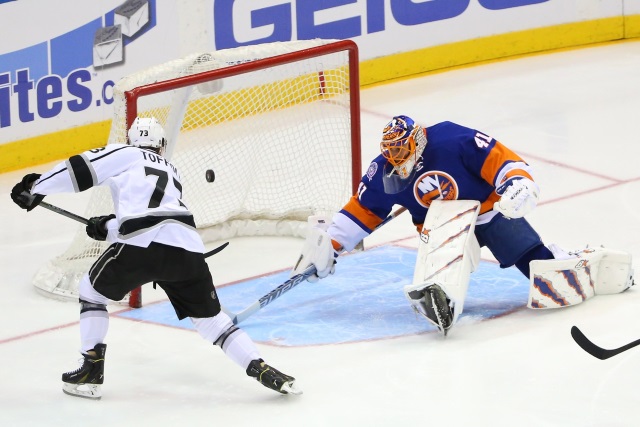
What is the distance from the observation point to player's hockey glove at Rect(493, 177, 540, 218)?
484 cm

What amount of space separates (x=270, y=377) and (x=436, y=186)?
109cm

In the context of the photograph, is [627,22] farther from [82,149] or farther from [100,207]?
[100,207]

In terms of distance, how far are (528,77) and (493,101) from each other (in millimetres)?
596

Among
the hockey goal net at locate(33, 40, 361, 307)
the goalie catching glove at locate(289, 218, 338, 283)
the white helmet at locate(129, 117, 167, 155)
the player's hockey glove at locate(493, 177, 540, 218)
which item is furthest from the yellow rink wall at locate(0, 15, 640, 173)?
the white helmet at locate(129, 117, 167, 155)

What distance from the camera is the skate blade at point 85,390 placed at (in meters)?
4.54

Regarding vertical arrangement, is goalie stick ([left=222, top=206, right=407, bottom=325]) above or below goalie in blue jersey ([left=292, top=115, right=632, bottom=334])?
below

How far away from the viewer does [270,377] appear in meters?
4.39

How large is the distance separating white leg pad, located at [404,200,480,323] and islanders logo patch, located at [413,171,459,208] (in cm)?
3

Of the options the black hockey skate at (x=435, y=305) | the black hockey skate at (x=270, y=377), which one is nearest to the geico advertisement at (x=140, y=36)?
the black hockey skate at (x=435, y=305)

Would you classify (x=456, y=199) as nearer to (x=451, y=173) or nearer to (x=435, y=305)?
(x=451, y=173)

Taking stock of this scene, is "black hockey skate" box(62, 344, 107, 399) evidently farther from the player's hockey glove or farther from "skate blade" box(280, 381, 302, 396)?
the player's hockey glove

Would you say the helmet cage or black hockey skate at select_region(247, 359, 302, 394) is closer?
black hockey skate at select_region(247, 359, 302, 394)

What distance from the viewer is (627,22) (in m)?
9.62

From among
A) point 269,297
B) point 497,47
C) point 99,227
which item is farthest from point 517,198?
point 497,47
